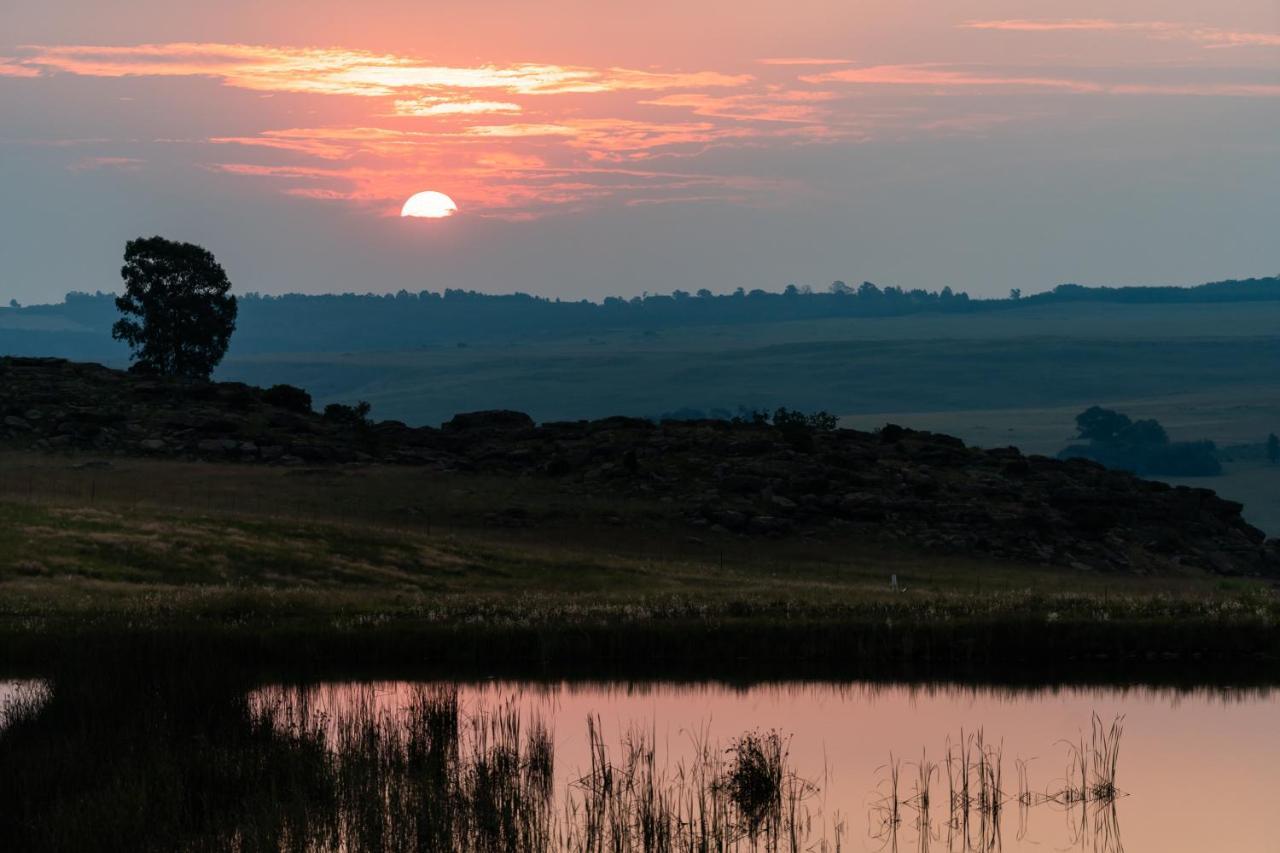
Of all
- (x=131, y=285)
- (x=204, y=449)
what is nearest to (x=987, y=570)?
(x=204, y=449)

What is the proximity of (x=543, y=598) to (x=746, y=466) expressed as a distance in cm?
5012

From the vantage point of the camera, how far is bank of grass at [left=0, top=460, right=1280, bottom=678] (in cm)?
4206

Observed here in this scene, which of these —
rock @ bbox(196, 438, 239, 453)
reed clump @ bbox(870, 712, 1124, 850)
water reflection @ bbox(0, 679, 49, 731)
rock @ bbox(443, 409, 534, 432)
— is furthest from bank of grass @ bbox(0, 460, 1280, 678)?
rock @ bbox(443, 409, 534, 432)

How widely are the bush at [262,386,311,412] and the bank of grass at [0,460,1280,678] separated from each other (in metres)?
39.0

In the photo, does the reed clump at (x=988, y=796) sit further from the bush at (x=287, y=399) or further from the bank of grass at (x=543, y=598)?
the bush at (x=287, y=399)

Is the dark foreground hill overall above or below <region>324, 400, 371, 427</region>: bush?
below

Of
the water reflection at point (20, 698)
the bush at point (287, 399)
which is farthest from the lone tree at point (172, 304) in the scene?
the water reflection at point (20, 698)

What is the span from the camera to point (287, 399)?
12681cm

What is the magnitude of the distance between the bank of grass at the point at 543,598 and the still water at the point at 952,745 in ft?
13.6

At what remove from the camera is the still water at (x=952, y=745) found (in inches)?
995

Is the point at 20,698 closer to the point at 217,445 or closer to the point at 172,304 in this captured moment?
the point at 217,445

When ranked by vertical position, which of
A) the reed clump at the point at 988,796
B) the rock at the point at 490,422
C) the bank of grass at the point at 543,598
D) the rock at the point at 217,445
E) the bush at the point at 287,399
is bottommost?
the reed clump at the point at 988,796

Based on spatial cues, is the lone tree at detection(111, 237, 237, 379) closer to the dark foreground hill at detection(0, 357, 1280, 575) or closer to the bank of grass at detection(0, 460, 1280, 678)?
the dark foreground hill at detection(0, 357, 1280, 575)

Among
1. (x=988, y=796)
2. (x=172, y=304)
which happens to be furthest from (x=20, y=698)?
(x=172, y=304)
